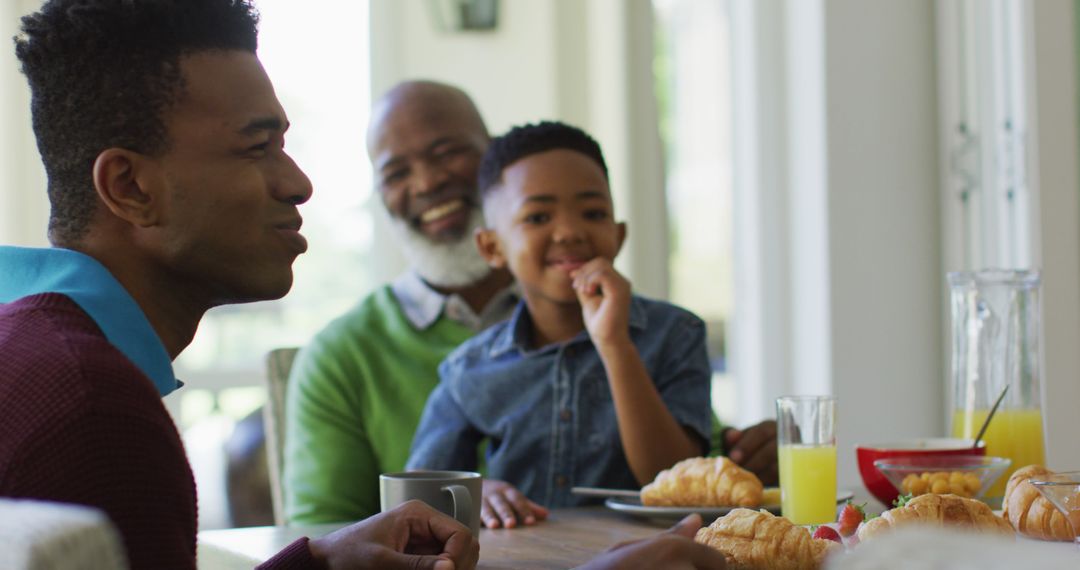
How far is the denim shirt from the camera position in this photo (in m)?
1.70

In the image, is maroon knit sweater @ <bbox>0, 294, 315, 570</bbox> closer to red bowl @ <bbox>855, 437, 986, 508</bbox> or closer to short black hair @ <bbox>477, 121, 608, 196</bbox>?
red bowl @ <bbox>855, 437, 986, 508</bbox>

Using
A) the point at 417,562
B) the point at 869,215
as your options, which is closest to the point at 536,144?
the point at 417,562

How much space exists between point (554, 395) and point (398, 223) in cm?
80

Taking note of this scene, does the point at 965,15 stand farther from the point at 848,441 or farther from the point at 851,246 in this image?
the point at 848,441

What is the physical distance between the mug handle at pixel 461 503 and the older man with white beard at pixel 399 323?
0.87 m

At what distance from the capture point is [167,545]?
76 cm

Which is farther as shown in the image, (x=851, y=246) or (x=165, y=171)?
(x=851, y=246)

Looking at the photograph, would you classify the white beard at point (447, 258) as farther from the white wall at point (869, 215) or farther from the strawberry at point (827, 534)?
the strawberry at point (827, 534)

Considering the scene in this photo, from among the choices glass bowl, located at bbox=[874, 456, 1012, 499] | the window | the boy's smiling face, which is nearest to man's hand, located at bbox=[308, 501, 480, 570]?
glass bowl, located at bbox=[874, 456, 1012, 499]

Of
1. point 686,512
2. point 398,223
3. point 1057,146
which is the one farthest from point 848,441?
point 686,512

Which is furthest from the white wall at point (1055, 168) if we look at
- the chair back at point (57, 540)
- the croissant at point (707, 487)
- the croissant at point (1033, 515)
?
the chair back at point (57, 540)

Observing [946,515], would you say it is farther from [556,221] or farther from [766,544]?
[556,221]

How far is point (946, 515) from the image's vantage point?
1030mm

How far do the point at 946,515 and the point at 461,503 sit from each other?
44cm
